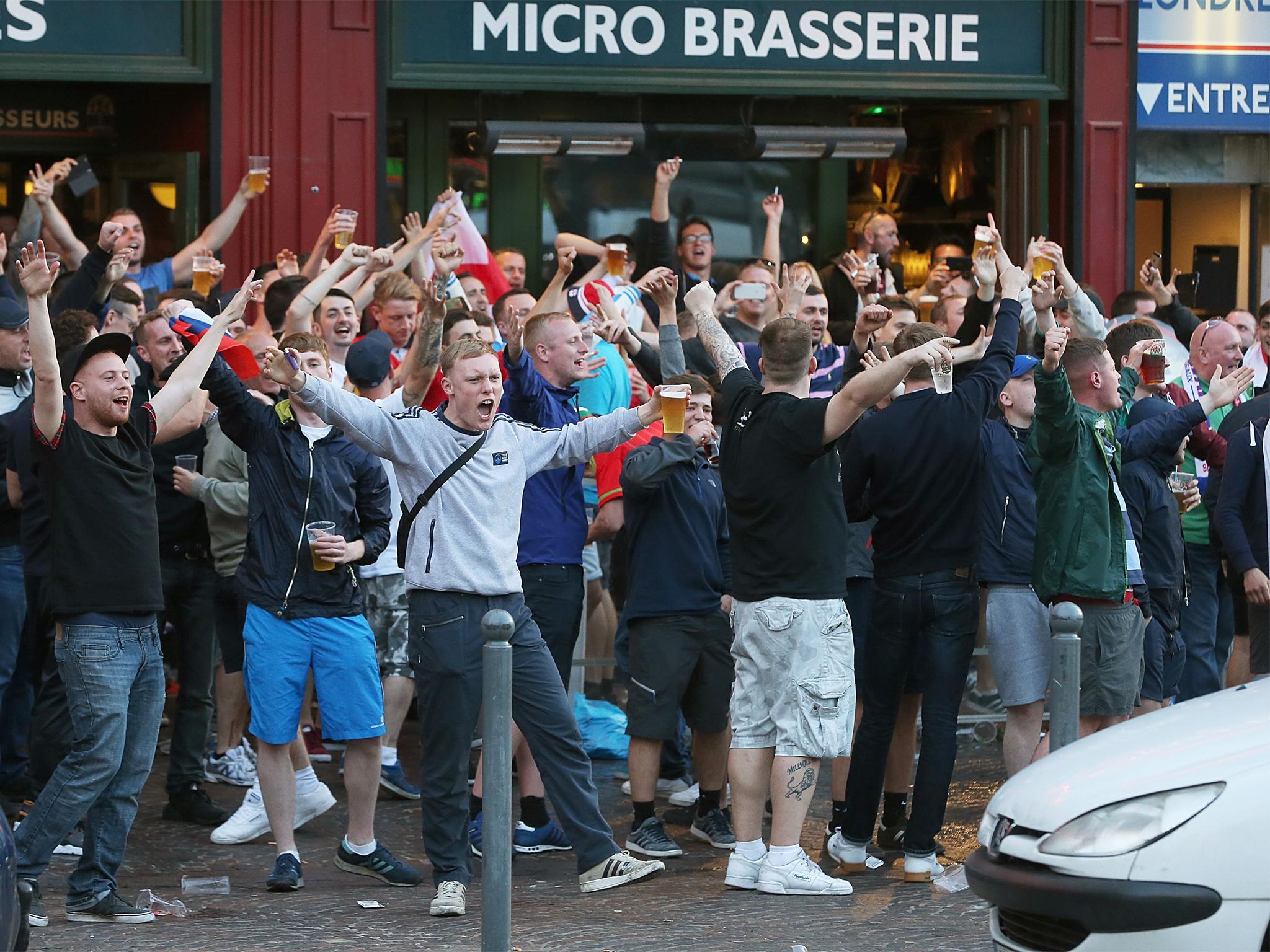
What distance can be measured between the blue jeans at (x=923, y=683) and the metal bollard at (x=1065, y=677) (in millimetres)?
826

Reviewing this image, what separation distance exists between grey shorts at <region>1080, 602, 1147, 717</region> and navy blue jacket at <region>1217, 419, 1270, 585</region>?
71.8 inches

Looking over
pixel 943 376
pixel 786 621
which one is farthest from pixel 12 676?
pixel 943 376

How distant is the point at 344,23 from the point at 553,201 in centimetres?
226

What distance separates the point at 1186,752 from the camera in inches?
207

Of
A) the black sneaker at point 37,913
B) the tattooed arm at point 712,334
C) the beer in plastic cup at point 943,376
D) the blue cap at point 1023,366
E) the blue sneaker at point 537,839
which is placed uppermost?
the tattooed arm at point 712,334

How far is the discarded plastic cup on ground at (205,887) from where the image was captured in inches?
294

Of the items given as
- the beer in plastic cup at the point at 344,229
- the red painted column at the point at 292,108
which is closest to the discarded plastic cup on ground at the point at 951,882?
the beer in plastic cup at the point at 344,229

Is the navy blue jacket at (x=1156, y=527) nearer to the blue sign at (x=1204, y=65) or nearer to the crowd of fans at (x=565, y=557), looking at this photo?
the crowd of fans at (x=565, y=557)

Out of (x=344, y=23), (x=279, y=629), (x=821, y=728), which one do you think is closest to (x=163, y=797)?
(x=279, y=629)

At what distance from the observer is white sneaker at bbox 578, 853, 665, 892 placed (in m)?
7.39

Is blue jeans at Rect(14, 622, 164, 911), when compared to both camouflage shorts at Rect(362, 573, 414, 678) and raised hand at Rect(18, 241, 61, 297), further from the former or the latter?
camouflage shorts at Rect(362, 573, 414, 678)

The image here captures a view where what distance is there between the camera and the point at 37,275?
6828 mm

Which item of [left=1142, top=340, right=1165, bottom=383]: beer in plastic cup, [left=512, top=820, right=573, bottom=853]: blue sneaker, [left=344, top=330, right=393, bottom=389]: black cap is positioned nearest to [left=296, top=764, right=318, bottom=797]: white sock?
[left=512, top=820, right=573, bottom=853]: blue sneaker

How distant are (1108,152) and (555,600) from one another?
7.82 m
